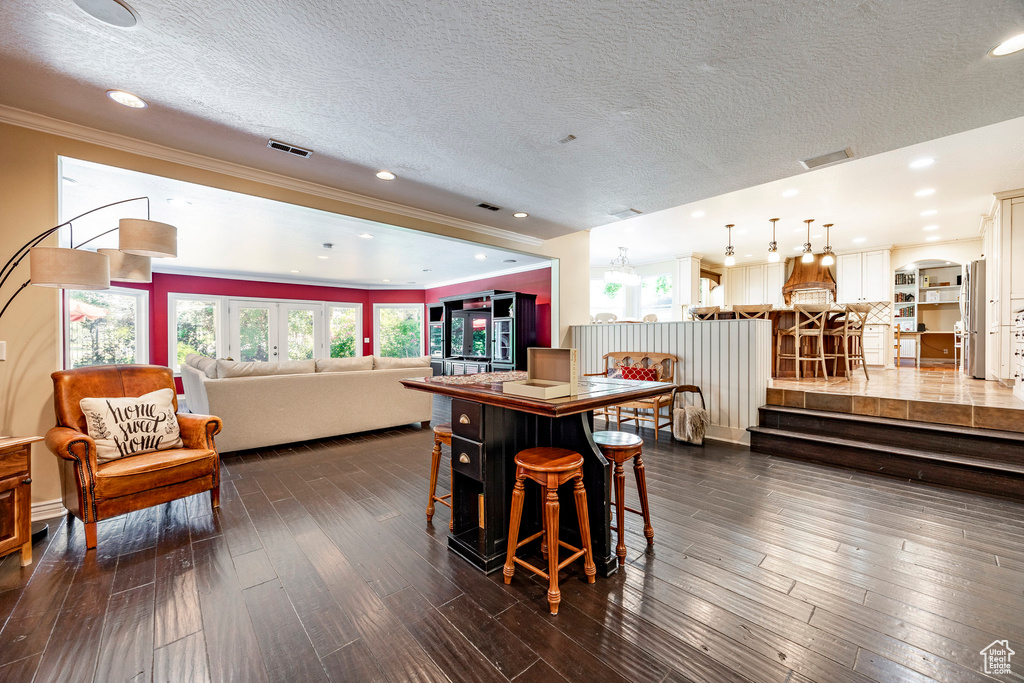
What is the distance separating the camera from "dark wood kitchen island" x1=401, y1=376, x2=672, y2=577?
201cm

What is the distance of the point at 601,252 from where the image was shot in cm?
820

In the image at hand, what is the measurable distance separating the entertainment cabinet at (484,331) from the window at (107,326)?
5596 millimetres

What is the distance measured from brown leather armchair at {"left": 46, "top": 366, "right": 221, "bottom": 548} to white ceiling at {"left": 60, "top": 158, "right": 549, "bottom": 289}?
4.32 feet

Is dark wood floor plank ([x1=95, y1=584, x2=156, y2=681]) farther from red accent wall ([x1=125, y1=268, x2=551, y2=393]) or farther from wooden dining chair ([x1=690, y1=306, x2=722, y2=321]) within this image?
wooden dining chair ([x1=690, y1=306, x2=722, y2=321])

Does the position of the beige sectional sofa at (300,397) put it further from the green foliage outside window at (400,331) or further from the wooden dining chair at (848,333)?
the green foliage outside window at (400,331)

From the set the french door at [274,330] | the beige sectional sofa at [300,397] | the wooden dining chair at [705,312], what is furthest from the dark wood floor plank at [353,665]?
the french door at [274,330]

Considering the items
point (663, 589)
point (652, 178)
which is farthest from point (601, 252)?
point (663, 589)

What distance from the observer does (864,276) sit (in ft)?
26.6

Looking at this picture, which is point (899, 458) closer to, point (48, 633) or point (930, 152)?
point (930, 152)

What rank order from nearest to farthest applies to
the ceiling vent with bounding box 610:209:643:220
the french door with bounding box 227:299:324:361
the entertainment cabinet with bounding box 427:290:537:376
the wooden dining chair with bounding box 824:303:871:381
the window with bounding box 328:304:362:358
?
the ceiling vent with bounding box 610:209:643:220 → the wooden dining chair with bounding box 824:303:871:381 → the entertainment cabinet with bounding box 427:290:537:376 → the french door with bounding box 227:299:324:361 → the window with bounding box 328:304:362:358

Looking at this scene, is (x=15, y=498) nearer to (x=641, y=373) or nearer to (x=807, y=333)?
(x=641, y=373)

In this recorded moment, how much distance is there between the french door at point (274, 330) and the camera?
342 inches

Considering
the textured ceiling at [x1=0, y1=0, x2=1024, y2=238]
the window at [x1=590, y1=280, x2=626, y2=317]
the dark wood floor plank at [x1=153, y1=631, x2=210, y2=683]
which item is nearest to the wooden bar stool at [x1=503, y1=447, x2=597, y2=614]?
the dark wood floor plank at [x1=153, y1=631, x2=210, y2=683]

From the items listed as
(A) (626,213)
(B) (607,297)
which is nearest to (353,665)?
(A) (626,213)
